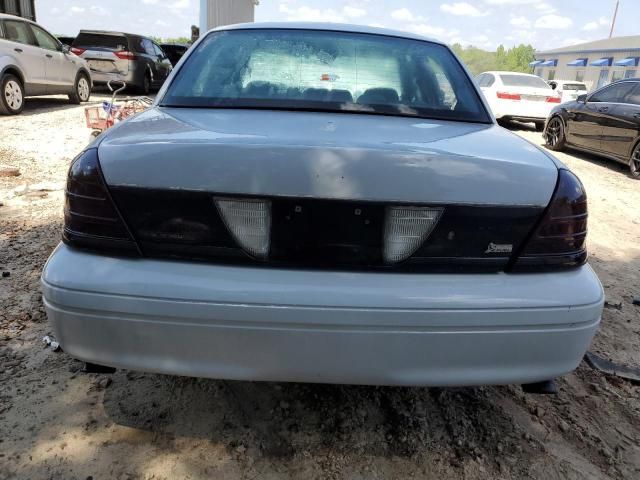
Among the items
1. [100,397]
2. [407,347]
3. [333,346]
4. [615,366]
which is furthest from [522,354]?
[100,397]

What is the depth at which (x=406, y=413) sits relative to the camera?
2307 mm

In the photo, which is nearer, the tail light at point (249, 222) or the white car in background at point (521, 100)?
the tail light at point (249, 222)

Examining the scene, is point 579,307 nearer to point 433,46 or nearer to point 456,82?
point 456,82

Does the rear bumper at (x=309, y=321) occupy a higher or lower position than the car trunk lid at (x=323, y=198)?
lower

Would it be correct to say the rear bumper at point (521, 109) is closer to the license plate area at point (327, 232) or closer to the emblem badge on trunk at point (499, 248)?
the emblem badge on trunk at point (499, 248)

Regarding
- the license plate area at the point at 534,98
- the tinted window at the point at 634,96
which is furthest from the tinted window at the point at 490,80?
the tinted window at the point at 634,96

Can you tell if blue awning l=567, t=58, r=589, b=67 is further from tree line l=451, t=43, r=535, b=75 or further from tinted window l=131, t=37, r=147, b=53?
tinted window l=131, t=37, r=147, b=53

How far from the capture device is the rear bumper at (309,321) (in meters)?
1.61

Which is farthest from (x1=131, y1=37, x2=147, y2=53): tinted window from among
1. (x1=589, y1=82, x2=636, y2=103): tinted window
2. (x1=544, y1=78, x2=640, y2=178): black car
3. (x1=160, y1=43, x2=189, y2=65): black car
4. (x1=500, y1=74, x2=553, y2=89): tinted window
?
(x1=589, y1=82, x2=636, y2=103): tinted window

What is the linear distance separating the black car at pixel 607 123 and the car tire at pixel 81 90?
10.1m

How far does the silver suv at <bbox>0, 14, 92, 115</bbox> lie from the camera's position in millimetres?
9398

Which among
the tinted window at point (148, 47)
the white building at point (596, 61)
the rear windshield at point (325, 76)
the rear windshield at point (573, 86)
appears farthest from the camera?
the white building at point (596, 61)

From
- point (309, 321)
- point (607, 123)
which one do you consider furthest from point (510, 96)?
point (309, 321)

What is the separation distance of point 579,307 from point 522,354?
0.24m
